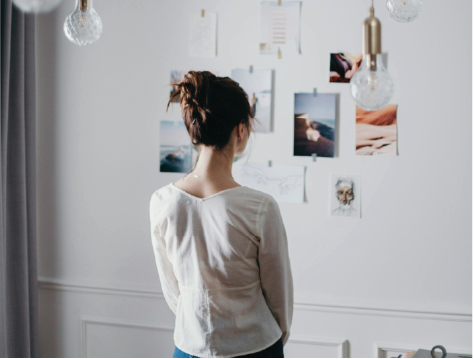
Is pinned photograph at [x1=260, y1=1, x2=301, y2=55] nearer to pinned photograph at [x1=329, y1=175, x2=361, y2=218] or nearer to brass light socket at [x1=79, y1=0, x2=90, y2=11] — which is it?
pinned photograph at [x1=329, y1=175, x2=361, y2=218]

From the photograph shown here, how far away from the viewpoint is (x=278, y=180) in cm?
190

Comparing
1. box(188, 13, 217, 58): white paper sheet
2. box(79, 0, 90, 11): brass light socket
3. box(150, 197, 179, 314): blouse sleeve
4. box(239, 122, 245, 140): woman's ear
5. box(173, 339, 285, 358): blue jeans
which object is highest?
box(188, 13, 217, 58): white paper sheet

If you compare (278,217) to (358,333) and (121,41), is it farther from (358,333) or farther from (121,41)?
(121,41)

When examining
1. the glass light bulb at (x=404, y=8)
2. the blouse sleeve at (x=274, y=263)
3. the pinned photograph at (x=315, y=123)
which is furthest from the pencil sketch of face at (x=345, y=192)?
the glass light bulb at (x=404, y=8)

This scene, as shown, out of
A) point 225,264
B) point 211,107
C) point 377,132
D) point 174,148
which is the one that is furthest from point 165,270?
point 377,132

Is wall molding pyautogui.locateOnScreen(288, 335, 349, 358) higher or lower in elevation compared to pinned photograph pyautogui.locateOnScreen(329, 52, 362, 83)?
lower

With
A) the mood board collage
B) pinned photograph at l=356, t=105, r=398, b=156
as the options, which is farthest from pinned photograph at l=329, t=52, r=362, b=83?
pinned photograph at l=356, t=105, r=398, b=156

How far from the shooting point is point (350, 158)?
185cm

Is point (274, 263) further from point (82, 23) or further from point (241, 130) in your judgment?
point (82, 23)

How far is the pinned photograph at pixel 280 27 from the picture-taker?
1869mm

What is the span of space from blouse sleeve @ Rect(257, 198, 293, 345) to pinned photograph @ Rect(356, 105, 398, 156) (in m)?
0.84

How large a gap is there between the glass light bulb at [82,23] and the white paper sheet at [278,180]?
106 centimetres

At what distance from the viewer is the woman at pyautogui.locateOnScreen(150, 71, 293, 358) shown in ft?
3.54

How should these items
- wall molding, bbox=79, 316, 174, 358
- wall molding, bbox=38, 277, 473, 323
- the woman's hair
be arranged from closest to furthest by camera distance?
the woman's hair → wall molding, bbox=38, 277, 473, 323 → wall molding, bbox=79, 316, 174, 358
